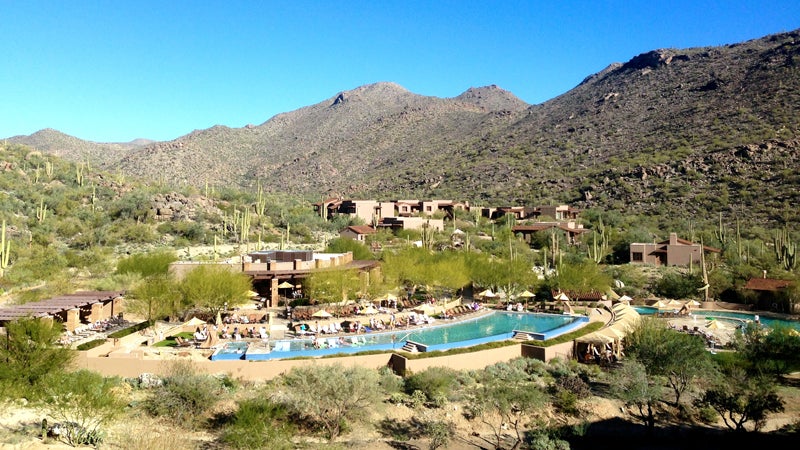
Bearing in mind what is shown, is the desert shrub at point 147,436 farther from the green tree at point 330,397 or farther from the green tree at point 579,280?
the green tree at point 579,280

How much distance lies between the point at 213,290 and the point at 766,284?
31.8m

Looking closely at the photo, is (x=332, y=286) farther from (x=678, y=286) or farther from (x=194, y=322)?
(x=678, y=286)

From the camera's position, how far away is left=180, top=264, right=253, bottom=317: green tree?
88.4 feet

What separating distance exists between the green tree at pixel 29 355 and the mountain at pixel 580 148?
57.3 metres

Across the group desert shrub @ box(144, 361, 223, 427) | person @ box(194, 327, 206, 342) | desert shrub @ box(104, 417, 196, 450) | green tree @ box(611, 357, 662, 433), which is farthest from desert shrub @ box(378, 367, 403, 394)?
person @ box(194, 327, 206, 342)

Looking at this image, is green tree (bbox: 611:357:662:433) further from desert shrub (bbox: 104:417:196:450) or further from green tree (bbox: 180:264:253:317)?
green tree (bbox: 180:264:253:317)

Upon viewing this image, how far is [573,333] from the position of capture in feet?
84.0

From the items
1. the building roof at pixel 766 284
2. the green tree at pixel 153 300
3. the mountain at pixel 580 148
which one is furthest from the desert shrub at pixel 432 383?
the mountain at pixel 580 148

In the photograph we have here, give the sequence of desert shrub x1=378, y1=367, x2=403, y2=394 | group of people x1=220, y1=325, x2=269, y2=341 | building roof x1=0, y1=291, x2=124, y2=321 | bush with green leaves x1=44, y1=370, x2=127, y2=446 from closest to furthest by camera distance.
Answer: bush with green leaves x1=44, y1=370, x2=127, y2=446 → desert shrub x1=378, y1=367, x2=403, y2=394 → building roof x1=0, y1=291, x2=124, y2=321 → group of people x1=220, y1=325, x2=269, y2=341

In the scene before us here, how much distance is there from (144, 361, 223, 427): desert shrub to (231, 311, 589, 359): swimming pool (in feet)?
10.9

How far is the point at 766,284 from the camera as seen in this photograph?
35.3 meters

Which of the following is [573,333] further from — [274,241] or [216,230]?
[216,230]

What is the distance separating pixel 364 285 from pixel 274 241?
2428cm

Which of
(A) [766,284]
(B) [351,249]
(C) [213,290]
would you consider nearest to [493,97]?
(B) [351,249]
